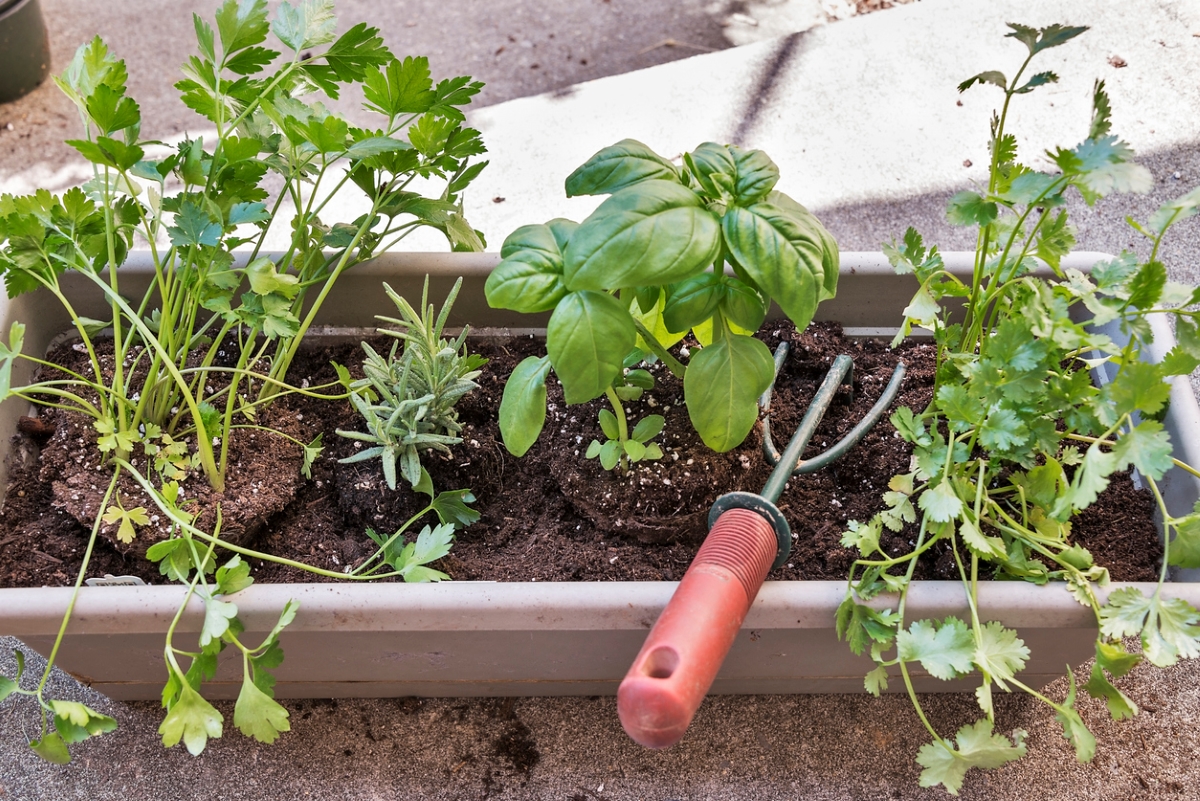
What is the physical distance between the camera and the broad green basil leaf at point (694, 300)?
840 millimetres

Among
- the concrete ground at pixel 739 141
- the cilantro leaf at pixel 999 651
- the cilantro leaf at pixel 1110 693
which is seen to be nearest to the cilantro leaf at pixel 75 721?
the concrete ground at pixel 739 141

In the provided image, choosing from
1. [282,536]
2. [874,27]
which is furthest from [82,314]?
[874,27]

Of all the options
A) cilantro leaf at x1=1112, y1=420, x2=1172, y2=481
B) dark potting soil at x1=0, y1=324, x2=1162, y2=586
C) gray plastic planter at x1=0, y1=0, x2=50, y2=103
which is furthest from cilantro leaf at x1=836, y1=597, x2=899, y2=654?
gray plastic planter at x1=0, y1=0, x2=50, y2=103

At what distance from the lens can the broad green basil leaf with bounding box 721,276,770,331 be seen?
85 cm

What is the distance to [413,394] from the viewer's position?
3.22ft

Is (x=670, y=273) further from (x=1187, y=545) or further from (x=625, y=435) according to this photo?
(x=1187, y=545)

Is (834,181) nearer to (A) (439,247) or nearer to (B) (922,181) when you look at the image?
(B) (922,181)

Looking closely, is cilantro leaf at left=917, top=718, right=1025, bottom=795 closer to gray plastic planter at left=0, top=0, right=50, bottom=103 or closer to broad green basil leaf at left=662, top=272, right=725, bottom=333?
broad green basil leaf at left=662, top=272, right=725, bottom=333

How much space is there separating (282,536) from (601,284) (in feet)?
1.64

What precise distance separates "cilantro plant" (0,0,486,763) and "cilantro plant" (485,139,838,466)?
0.59ft

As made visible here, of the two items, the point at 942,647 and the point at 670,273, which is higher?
the point at 670,273

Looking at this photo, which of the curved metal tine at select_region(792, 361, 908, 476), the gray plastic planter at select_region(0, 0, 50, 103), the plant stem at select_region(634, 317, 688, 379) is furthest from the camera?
the gray plastic planter at select_region(0, 0, 50, 103)

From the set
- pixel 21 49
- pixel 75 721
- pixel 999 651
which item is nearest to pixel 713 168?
pixel 999 651

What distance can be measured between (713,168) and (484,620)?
47 centimetres
